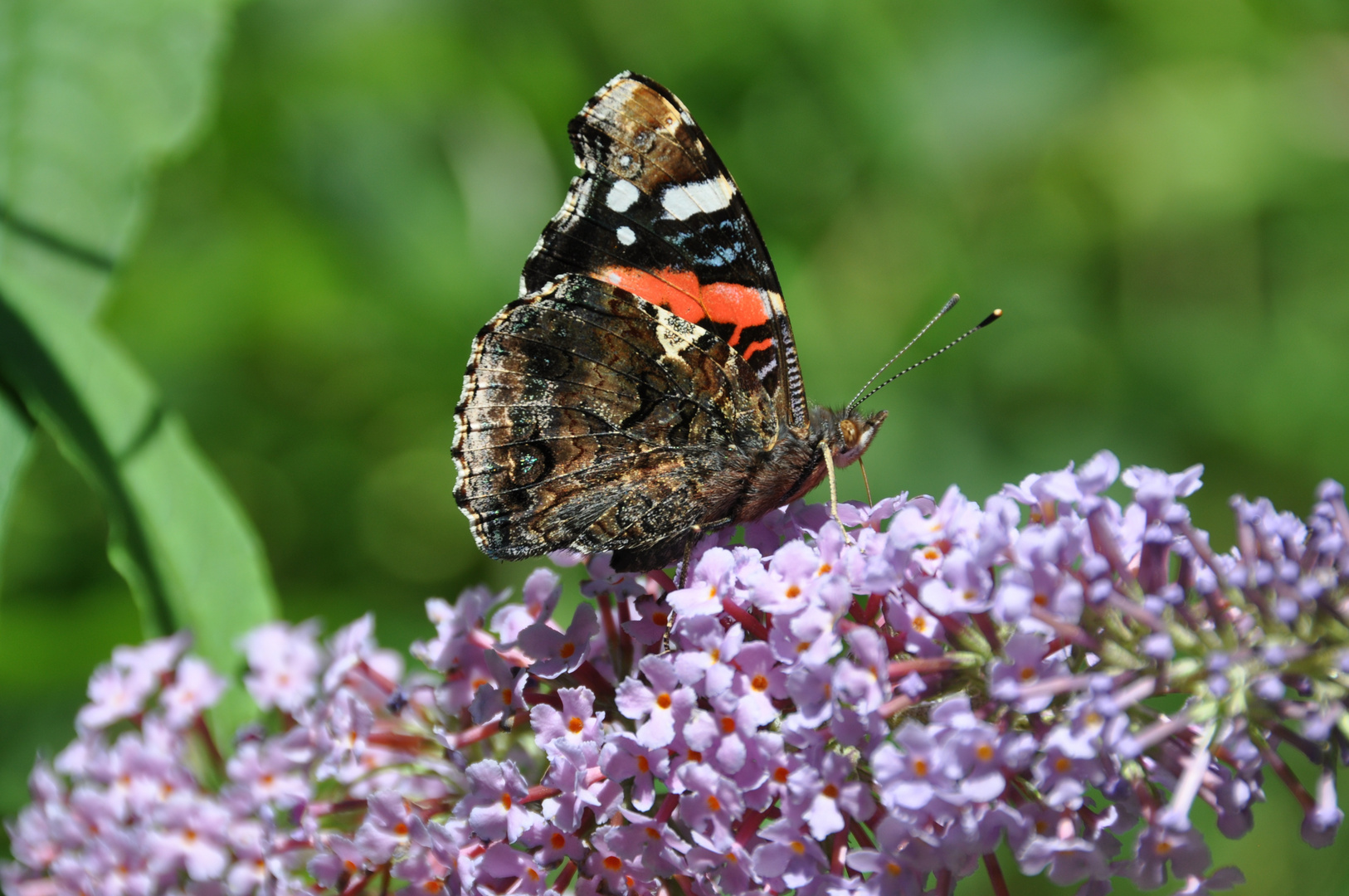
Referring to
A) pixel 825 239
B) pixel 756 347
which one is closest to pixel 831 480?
pixel 756 347

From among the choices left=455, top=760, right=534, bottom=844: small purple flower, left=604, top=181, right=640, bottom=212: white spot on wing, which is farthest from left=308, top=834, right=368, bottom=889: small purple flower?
left=604, top=181, right=640, bottom=212: white spot on wing

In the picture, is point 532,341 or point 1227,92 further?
point 1227,92

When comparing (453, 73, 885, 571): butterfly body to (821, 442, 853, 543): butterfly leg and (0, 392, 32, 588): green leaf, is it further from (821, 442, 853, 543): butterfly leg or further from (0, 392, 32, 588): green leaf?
(0, 392, 32, 588): green leaf

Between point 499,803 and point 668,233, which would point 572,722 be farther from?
point 668,233

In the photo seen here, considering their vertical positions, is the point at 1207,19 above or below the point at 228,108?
below

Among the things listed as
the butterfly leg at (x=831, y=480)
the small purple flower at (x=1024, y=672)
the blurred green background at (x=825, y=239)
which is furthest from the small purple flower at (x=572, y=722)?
the blurred green background at (x=825, y=239)

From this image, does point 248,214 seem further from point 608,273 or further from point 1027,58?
point 1027,58

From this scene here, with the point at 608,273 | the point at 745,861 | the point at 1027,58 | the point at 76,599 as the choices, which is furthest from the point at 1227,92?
the point at 76,599
